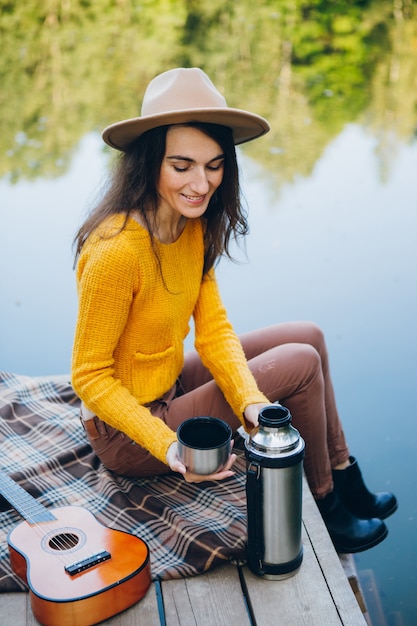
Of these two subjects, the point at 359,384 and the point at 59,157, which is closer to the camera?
the point at 359,384

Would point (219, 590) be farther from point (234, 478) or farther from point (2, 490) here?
point (2, 490)

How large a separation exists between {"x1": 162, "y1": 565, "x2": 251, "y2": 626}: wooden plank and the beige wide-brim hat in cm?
102

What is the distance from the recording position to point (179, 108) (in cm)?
186

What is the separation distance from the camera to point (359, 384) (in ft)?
10.4

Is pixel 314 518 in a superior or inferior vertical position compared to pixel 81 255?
inferior

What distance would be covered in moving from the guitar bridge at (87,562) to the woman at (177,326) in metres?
0.23

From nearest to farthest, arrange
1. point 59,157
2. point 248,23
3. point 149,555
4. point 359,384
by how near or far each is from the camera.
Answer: point 149,555
point 359,384
point 59,157
point 248,23

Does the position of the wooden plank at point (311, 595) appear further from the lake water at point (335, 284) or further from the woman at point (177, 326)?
the lake water at point (335, 284)

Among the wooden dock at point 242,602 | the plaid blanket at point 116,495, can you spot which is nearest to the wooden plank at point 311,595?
the wooden dock at point 242,602

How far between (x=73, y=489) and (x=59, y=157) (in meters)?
4.07

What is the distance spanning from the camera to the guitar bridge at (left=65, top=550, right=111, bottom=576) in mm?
1623

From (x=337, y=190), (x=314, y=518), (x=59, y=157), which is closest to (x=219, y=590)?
(x=314, y=518)

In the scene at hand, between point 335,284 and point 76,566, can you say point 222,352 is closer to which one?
point 76,566

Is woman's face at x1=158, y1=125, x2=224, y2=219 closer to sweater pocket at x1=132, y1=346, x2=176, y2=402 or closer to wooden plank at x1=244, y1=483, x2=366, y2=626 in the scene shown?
sweater pocket at x1=132, y1=346, x2=176, y2=402
